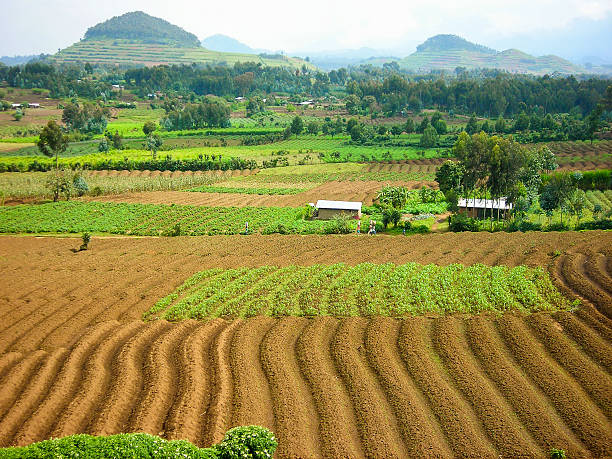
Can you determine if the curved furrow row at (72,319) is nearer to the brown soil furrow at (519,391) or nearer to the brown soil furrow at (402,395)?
the brown soil furrow at (402,395)

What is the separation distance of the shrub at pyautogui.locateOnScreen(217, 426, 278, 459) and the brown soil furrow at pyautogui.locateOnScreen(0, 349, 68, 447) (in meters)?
7.67

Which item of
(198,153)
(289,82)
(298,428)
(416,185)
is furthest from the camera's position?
(289,82)

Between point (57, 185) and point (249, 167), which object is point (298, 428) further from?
point (249, 167)

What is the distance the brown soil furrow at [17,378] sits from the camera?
19.3 m

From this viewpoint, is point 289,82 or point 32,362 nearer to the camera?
point 32,362

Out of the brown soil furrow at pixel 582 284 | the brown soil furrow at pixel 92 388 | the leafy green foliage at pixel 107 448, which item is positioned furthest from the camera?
the brown soil furrow at pixel 582 284

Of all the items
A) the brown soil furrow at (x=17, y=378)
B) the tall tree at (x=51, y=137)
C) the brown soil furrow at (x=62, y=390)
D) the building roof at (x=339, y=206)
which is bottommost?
the brown soil furrow at (x=17, y=378)

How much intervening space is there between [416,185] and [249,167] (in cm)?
2856

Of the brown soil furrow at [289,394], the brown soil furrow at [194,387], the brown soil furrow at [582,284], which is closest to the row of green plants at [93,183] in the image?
the brown soil furrow at [194,387]

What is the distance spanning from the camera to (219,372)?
2058 cm

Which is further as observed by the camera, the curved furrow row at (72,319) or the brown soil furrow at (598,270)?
the brown soil furrow at (598,270)

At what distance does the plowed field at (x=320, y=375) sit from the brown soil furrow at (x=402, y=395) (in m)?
0.06

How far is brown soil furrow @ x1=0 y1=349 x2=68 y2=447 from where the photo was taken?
1725cm

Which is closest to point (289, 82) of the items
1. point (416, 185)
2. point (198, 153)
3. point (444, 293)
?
point (198, 153)
